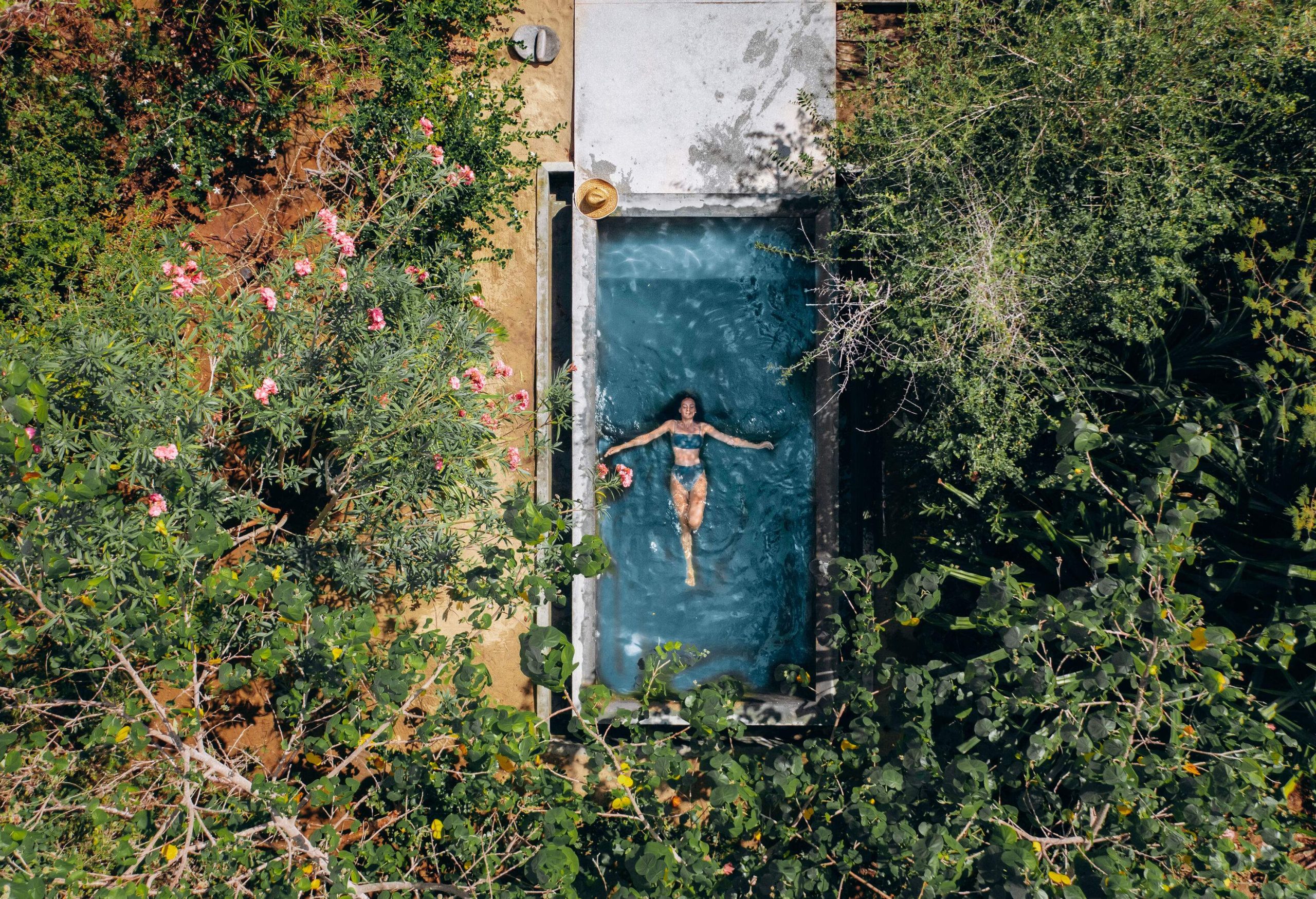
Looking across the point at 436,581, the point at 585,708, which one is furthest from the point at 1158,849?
the point at 436,581

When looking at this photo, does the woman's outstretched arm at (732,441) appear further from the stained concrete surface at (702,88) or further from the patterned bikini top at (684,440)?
the stained concrete surface at (702,88)

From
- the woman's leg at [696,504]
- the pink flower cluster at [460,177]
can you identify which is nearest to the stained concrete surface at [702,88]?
the pink flower cluster at [460,177]

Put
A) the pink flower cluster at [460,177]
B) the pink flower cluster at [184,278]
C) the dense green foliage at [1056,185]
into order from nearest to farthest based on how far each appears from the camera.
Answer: the pink flower cluster at [184,278] < the dense green foliage at [1056,185] < the pink flower cluster at [460,177]

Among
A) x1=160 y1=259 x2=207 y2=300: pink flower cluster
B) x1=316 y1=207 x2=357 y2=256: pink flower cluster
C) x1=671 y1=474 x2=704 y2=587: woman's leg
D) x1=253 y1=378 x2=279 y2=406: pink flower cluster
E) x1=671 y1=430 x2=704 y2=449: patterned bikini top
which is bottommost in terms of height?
x1=671 y1=474 x2=704 y2=587: woman's leg

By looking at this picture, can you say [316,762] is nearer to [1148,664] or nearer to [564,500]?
[564,500]

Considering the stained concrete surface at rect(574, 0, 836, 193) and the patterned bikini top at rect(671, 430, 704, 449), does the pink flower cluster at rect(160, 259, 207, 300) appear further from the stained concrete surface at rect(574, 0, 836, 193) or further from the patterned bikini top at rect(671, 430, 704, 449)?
the patterned bikini top at rect(671, 430, 704, 449)

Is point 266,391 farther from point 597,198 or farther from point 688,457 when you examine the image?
point 688,457

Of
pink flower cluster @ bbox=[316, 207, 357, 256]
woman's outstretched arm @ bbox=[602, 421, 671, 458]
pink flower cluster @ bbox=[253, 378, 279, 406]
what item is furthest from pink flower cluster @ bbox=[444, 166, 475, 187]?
woman's outstretched arm @ bbox=[602, 421, 671, 458]
